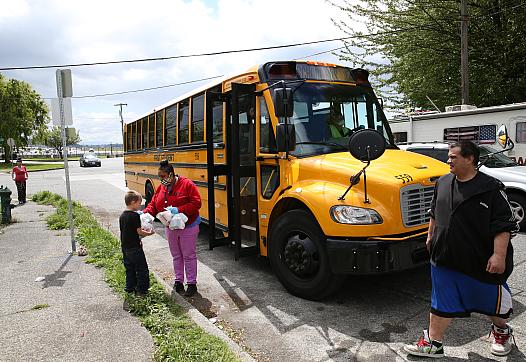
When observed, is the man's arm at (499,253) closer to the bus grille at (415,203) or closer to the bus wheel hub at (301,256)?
the bus grille at (415,203)

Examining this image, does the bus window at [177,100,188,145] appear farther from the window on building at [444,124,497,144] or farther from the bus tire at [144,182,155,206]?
the window on building at [444,124,497,144]

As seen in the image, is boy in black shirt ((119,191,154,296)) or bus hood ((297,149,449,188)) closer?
bus hood ((297,149,449,188))

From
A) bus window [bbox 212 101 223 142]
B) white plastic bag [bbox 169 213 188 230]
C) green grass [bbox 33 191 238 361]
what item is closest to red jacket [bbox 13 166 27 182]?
green grass [bbox 33 191 238 361]

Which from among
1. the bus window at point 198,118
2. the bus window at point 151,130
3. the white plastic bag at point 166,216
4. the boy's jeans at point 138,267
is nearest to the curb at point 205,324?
the boy's jeans at point 138,267

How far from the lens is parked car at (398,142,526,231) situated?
7629 mm

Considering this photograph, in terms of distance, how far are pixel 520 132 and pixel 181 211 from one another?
7.85 metres

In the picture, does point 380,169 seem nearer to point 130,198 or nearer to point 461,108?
point 130,198

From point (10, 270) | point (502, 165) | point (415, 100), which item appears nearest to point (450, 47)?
point (415, 100)

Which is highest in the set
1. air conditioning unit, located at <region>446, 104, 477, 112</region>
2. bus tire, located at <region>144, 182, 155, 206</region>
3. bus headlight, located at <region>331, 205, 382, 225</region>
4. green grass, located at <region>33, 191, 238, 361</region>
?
air conditioning unit, located at <region>446, 104, 477, 112</region>

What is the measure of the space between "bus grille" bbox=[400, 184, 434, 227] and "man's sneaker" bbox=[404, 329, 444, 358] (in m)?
1.16

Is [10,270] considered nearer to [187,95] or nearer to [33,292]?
[33,292]

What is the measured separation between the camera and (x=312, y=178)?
4.55m

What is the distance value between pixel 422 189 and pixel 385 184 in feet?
1.48

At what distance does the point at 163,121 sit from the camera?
28.3ft
